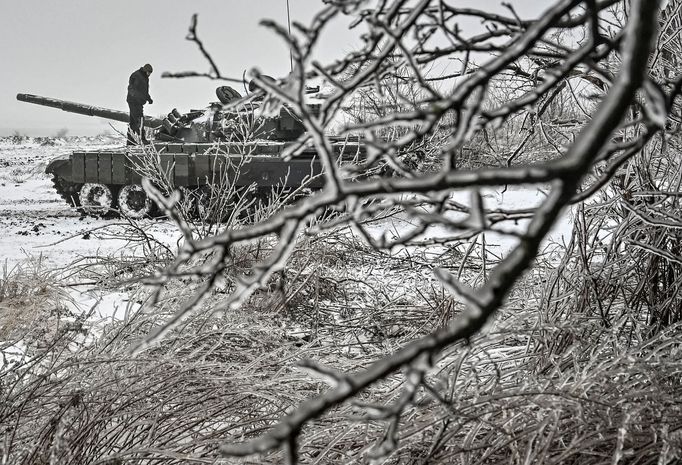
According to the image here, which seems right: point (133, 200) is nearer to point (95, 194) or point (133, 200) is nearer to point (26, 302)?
point (95, 194)

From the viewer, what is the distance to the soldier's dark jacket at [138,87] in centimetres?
1327

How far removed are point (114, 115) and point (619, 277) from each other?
41.2ft

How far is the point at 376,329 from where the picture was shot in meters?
4.46

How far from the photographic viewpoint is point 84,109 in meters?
13.8

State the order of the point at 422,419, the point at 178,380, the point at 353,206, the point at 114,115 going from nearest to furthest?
the point at 353,206 → the point at 422,419 → the point at 178,380 → the point at 114,115

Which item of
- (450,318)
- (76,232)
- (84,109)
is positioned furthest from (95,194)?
(450,318)

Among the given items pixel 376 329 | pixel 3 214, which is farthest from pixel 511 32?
pixel 3 214

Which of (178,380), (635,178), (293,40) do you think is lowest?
(178,380)

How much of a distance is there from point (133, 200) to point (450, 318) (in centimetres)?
918

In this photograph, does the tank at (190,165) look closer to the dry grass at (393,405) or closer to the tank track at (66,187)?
the tank track at (66,187)

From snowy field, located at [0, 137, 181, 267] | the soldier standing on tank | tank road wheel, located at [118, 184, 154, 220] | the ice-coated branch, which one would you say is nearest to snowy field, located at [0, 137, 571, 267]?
snowy field, located at [0, 137, 181, 267]

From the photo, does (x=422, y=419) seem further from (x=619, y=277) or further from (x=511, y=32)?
(x=619, y=277)

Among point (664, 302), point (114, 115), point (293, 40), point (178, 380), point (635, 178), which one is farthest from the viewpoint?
point (114, 115)

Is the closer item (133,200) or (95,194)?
(133,200)
